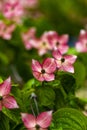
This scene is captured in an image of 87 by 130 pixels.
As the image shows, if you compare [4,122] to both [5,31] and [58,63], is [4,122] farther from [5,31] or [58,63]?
[5,31]

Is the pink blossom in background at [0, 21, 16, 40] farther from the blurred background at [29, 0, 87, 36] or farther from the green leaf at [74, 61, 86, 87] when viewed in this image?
the blurred background at [29, 0, 87, 36]

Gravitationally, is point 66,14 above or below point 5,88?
below

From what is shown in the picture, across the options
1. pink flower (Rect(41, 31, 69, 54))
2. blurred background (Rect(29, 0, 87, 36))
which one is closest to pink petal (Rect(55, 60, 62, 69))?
pink flower (Rect(41, 31, 69, 54))

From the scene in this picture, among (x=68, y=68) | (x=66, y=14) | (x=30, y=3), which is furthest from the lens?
(x=30, y=3)

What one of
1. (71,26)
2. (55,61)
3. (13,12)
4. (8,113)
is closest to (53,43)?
(13,12)

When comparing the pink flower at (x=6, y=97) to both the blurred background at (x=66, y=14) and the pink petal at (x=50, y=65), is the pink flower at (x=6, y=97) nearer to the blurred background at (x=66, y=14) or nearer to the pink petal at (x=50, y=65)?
the pink petal at (x=50, y=65)

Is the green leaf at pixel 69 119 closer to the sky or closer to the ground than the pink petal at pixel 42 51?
closer to the ground

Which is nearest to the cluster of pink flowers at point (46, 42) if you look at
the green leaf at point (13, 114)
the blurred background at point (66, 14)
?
the green leaf at point (13, 114)

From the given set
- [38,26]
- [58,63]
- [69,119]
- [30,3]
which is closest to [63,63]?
[58,63]
